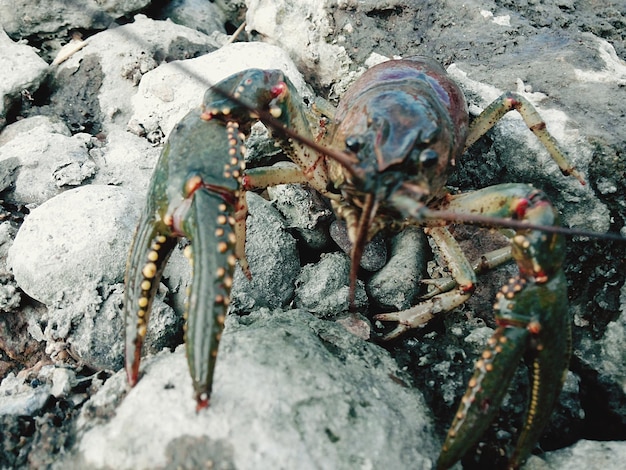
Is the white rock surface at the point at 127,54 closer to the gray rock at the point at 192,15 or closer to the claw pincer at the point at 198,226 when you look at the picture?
the gray rock at the point at 192,15

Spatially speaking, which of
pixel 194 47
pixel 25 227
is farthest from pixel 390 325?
pixel 194 47

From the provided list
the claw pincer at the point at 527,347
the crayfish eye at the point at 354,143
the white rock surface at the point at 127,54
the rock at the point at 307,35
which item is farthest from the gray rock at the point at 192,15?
the claw pincer at the point at 527,347

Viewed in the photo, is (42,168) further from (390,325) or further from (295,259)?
(390,325)

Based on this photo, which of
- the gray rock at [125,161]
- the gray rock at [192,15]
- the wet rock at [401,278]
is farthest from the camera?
the gray rock at [192,15]

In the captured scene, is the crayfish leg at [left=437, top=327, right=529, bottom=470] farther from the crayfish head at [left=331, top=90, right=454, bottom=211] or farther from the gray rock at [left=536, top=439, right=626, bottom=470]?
the crayfish head at [left=331, top=90, right=454, bottom=211]

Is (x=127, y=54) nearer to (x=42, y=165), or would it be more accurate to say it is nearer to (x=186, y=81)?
(x=186, y=81)

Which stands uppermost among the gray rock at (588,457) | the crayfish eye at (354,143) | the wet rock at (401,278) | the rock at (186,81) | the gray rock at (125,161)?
the crayfish eye at (354,143)

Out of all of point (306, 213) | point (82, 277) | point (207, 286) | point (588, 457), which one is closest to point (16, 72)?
point (82, 277)
